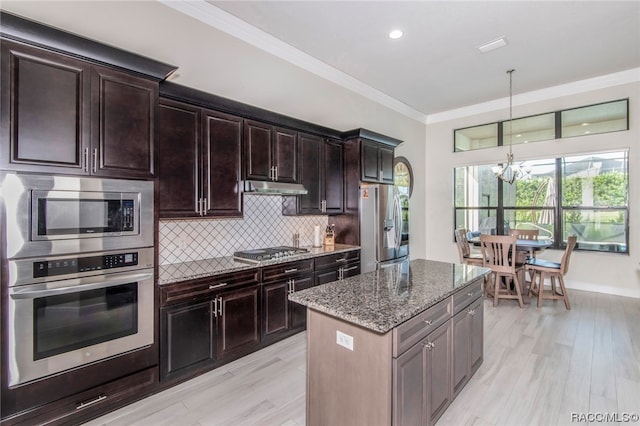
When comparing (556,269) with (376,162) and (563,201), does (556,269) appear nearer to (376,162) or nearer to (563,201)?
(563,201)

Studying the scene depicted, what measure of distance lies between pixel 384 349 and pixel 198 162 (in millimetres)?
2240

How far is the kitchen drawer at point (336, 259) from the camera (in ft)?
11.9

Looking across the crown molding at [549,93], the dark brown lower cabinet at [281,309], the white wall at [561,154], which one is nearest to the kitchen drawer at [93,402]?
the dark brown lower cabinet at [281,309]

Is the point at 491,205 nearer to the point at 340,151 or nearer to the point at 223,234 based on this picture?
the point at 340,151

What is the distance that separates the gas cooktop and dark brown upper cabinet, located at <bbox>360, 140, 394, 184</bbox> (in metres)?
1.55

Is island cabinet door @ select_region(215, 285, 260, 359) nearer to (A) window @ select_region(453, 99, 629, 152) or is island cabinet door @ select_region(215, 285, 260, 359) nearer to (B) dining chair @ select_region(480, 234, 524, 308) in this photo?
(B) dining chair @ select_region(480, 234, 524, 308)

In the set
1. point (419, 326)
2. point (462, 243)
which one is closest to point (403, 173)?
point (462, 243)

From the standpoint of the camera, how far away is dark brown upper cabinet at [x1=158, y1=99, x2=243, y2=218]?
256cm

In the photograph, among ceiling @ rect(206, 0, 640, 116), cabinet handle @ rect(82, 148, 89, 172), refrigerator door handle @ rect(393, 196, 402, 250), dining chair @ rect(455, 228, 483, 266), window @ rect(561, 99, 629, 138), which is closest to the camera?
cabinet handle @ rect(82, 148, 89, 172)

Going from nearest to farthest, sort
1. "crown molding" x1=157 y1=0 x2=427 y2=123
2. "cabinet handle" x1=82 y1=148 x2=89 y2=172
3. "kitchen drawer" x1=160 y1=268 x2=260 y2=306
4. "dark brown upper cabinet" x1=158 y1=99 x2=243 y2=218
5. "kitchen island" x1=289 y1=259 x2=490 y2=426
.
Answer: "kitchen island" x1=289 y1=259 x2=490 y2=426 < "cabinet handle" x1=82 y1=148 x2=89 y2=172 < "kitchen drawer" x1=160 y1=268 x2=260 y2=306 < "dark brown upper cabinet" x1=158 y1=99 x2=243 y2=218 < "crown molding" x1=157 y1=0 x2=427 y2=123

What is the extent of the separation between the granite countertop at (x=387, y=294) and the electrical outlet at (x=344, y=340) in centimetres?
12

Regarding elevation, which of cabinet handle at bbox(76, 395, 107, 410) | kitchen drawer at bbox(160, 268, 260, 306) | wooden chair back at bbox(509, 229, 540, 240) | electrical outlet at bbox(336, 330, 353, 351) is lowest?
cabinet handle at bbox(76, 395, 107, 410)

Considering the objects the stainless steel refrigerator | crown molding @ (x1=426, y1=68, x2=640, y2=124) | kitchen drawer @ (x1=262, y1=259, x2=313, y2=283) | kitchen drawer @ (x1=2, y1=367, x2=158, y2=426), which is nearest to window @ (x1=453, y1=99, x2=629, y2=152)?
crown molding @ (x1=426, y1=68, x2=640, y2=124)

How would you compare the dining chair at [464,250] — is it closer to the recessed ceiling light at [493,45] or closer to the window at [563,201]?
the window at [563,201]
